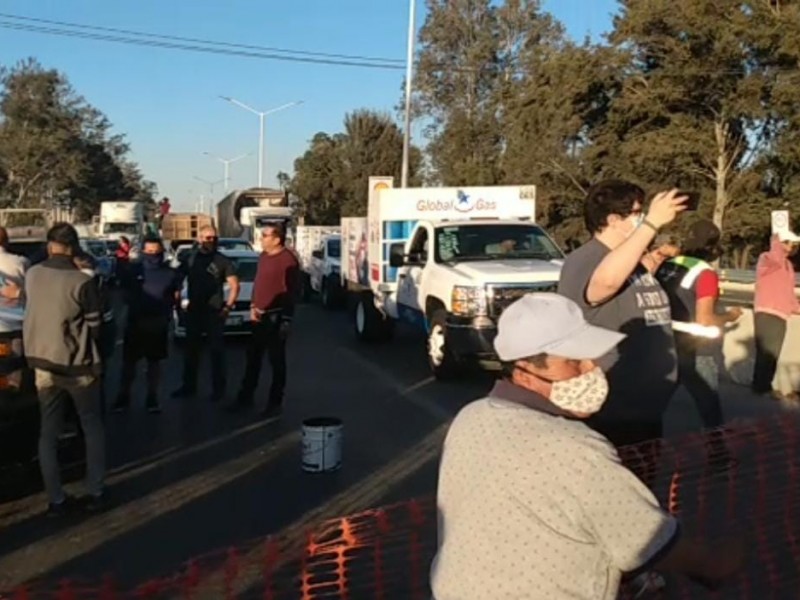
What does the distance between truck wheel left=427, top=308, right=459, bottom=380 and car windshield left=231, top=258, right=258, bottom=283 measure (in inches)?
214

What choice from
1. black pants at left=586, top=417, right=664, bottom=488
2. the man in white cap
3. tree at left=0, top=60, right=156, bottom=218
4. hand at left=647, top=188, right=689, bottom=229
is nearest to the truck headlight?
black pants at left=586, top=417, right=664, bottom=488

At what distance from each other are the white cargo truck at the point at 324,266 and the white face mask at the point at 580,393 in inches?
775

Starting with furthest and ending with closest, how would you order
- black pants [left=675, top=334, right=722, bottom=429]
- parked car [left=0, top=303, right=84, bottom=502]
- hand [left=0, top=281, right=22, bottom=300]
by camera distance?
hand [left=0, top=281, right=22, bottom=300]
black pants [left=675, top=334, right=722, bottom=429]
parked car [left=0, top=303, right=84, bottom=502]

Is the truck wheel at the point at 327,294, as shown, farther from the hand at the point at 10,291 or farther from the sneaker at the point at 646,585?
the sneaker at the point at 646,585

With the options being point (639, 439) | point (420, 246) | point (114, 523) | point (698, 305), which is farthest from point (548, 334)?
point (420, 246)

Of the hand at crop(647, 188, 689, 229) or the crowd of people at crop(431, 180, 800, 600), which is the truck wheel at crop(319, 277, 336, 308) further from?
the crowd of people at crop(431, 180, 800, 600)

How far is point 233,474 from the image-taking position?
24.6 ft

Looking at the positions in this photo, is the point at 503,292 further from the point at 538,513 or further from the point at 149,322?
the point at 538,513

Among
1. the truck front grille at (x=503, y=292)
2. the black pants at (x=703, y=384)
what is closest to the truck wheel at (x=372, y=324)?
the truck front grille at (x=503, y=292)

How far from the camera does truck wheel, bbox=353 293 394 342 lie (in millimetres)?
16219

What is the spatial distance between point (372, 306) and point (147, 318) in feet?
22.0

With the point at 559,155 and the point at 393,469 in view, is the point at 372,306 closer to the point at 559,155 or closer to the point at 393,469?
the point at 393,469

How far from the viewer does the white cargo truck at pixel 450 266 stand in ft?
38.2

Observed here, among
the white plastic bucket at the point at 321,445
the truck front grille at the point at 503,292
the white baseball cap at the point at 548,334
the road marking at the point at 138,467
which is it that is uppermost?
the white baseball cap at the point at 548,334
